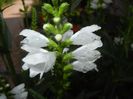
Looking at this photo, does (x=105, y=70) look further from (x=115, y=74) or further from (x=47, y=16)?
(x=47, y=16)

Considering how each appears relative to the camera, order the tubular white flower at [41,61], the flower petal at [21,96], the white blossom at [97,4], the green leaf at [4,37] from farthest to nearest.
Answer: the white blossom at [97,4]
the green leaf at [4,37]
the flower petal at [21,96]
the tubular white flower at [41,61]

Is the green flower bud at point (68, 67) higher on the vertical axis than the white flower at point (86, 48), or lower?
lower

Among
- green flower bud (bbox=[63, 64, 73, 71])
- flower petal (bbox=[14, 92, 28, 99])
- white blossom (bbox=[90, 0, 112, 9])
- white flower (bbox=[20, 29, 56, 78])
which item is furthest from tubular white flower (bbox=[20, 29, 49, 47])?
white blossom (bbox=[90, 0, 112, 9])

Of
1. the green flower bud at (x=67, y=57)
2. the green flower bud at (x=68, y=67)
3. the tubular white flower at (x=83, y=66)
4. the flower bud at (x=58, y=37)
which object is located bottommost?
the tubular white flower at (x=83, y=66)

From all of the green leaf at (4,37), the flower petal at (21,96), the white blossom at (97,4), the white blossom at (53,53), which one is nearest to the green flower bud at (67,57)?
the white blossom at (53,53)

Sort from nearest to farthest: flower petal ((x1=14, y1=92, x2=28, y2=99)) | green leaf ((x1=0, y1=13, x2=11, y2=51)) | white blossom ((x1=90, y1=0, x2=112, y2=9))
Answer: flower petal ((x1=14, y1=92, x2=28, y2=99)) < green leaf ((x1=0, y1=13, x2=11, y2=51)) < white blossom ((x1=90, y1=0, x2=112, y2=9))

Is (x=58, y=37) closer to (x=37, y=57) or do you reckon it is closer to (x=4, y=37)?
(x=37, y=57)

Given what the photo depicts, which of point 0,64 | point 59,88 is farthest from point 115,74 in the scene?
point 0,64

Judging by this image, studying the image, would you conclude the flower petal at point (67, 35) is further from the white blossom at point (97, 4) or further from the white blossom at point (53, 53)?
the white blossom at point (97, 4)

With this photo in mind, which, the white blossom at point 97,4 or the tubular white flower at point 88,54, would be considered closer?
the tubular white flower at point 88,54

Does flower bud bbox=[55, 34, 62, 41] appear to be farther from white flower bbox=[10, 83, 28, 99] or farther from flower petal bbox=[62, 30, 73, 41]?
white flower bbox=[10, 83, 28, 99]
